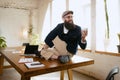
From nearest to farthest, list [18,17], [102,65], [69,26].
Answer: [69,26] → [102,65] → [18,17]

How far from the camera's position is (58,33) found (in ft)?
5.99

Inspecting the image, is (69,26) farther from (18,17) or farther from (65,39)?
(18,17)

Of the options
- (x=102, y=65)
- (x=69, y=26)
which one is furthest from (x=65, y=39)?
(x=102, y=65)

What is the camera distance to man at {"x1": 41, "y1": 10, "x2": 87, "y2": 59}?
69.9 inches

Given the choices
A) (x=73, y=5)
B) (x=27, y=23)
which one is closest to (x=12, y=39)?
(x=27, y=23)

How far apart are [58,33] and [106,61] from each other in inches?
54.6

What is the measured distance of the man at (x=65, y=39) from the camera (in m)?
1.77

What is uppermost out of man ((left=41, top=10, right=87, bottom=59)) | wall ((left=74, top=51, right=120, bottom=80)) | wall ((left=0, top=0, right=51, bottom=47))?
wall ((left=0, top=0, right=51, bottom=47))

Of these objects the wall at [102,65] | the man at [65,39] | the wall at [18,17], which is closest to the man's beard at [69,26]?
the man at [65,39]

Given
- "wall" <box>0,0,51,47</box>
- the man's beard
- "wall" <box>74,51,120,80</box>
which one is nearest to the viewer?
the man's beard

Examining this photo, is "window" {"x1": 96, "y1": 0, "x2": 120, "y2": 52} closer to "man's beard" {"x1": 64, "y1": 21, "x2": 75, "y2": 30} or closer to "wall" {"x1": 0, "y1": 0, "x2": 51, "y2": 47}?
"man's beard" {"x1": 64, "y1": 21, "x2": 75, "y2": 30}

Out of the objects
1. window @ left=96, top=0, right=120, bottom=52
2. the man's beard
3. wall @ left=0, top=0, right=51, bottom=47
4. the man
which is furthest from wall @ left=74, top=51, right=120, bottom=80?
wall @ left=0, top=0, right=51, bottom=47

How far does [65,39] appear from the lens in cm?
178

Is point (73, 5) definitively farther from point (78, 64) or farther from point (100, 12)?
point (78, 64)
